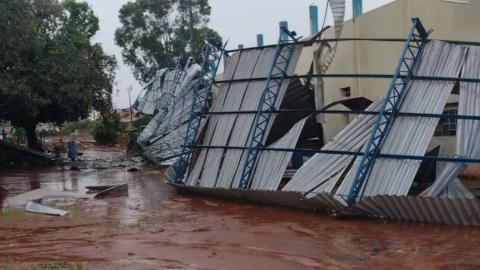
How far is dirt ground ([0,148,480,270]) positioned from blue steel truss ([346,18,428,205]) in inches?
34.3

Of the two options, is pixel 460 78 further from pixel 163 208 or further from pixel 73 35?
pixel 73 35

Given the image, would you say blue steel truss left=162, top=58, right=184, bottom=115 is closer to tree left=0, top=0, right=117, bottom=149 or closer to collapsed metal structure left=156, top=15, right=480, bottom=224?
tree left=0, top=0, right=117, bottom=149

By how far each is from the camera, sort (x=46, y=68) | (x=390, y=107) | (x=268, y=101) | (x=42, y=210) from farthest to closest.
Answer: (x=46, y=68) → (x=268, y=101) → (x=42, y=210) → (x=390, y=107)

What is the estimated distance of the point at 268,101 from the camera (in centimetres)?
1332

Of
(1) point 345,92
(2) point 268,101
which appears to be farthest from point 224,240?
(1) point 345,92

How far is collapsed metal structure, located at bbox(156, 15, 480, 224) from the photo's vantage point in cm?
1005

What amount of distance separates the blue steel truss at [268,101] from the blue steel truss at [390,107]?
301 cm

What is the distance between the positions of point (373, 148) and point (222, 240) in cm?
386

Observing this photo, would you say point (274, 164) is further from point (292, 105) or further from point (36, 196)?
point (36, 196)

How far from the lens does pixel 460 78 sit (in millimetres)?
10609

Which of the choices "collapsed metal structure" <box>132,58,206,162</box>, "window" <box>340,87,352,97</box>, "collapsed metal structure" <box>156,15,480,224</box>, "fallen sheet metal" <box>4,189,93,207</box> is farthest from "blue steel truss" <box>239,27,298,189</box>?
"collapsed metal structure" <box>132,58,206,162</box>

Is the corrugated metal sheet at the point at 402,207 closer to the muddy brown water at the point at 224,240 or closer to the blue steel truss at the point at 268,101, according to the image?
the muddy brown water at the point at 224,240

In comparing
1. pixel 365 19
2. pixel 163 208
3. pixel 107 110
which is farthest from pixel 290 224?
pixel 107 110

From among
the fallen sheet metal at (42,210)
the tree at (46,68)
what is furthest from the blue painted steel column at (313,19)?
the tree at (46,68)
